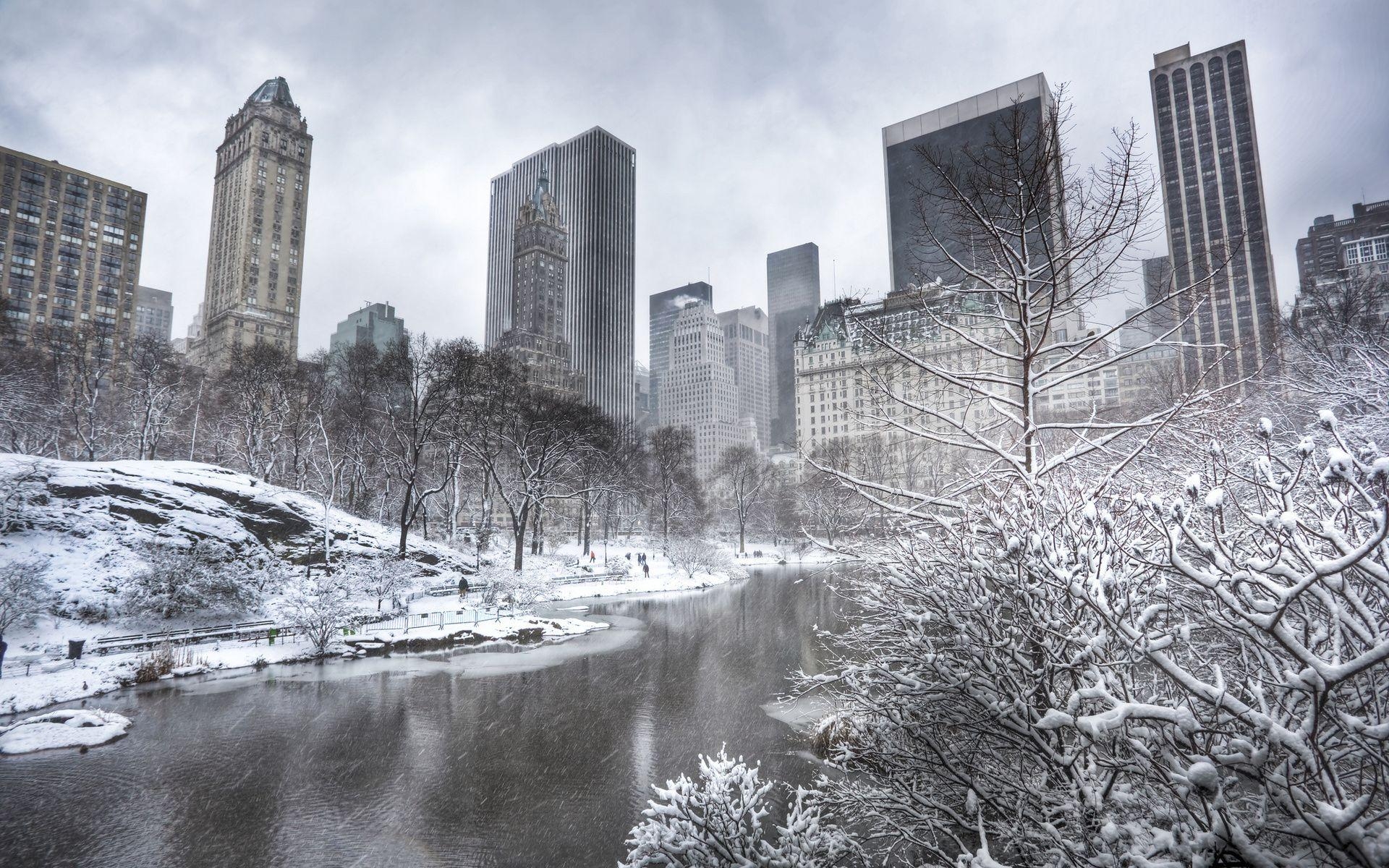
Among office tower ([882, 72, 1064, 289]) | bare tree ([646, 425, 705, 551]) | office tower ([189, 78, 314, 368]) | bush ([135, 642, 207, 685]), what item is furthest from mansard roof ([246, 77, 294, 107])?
office tower ([882, 72, 1064, 289])

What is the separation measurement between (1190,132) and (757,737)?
86381mm

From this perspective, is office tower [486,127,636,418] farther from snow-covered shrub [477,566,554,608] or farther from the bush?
the bush

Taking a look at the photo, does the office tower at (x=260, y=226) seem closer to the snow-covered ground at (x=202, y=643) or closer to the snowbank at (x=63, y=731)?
the snow-covered ground at (x=202, y=643)

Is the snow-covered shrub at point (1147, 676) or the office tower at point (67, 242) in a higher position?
the office tower at point (67, 242)

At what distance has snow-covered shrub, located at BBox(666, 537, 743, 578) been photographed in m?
48.0

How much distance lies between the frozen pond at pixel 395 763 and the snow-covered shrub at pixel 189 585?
5.14 meters

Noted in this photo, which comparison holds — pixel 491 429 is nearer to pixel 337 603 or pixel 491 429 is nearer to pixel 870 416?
pixel 337 603

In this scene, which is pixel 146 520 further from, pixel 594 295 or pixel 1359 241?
pixel 594 295

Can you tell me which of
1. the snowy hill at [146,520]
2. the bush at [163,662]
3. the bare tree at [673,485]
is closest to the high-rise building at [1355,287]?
the bush at [163,662]

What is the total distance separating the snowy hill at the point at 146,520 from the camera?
72.4 ft

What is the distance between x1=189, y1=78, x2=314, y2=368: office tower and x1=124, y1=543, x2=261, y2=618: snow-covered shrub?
10526 cm

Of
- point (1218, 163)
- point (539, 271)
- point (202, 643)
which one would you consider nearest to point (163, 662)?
point (202, 643)

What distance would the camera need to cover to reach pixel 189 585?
2117 cm

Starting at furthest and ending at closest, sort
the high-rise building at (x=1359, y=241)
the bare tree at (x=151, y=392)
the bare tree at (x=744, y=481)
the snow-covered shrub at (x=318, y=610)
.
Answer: the bare tree at (x=744, y=481) → the high-rise building at (x=1359, y=241) → the bare tree at (x=151, y=392) → the snow-covered shrub at (x=318, y=610)
